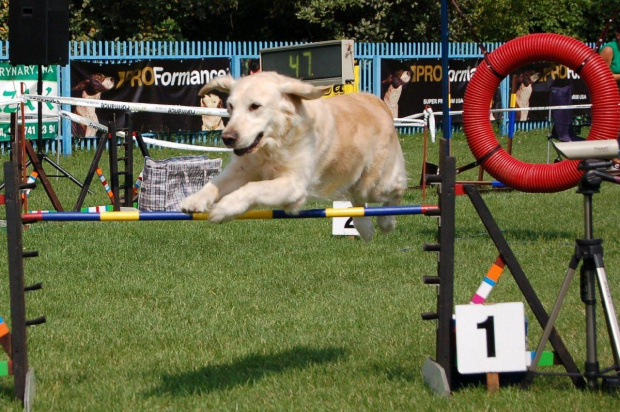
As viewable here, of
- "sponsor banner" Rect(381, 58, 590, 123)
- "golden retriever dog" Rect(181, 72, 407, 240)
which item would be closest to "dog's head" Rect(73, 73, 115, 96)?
"sponsor banner" Rect(381, 58, 590, 123)

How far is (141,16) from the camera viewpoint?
85.4ft

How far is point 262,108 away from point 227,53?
52.7 feet

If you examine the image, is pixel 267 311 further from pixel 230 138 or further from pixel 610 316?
pixel 610 316

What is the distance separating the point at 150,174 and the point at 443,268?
7316 millimetres

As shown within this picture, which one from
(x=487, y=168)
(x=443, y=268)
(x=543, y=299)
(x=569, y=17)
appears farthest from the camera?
(x=569, y=17)

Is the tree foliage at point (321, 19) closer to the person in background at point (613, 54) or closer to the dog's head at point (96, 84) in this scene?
the dog's head at point (96, 84)

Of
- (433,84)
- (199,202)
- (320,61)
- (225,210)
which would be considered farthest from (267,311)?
(433,84)

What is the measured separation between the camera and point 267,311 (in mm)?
6918

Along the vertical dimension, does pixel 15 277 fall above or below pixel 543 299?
above

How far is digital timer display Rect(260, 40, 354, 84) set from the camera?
10.3 meters

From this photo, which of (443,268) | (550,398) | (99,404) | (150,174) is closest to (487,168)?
(443,268)

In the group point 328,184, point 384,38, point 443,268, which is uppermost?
point 384,38

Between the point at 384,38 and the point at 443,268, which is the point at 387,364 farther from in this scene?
the point at 384,38

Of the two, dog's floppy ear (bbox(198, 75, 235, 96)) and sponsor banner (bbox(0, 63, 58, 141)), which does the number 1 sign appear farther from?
sponsor banner (bbox(0, 63, 58, 141))
